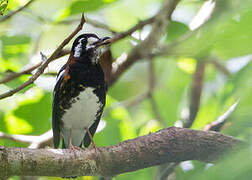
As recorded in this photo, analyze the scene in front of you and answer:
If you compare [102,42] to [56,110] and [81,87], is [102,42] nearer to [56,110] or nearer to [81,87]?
[81,87]

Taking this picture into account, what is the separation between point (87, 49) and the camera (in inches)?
156

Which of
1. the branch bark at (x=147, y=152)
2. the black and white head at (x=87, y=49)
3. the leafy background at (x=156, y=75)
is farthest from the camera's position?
the black and white head at (x=87, y=49)

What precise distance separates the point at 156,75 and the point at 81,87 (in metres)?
3.08

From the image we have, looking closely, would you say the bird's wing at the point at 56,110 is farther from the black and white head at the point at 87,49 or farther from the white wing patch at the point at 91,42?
the white wing patch at the point at 91,42

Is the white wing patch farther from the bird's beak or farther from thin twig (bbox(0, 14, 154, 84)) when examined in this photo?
thin twig (bbox(0, 14, 154, 84))

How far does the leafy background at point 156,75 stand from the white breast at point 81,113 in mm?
207

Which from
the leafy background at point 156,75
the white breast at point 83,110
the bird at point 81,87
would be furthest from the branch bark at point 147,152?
the white breast at point 83,110

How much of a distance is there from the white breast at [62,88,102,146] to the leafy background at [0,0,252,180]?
0.21 metres

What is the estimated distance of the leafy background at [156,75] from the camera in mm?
991

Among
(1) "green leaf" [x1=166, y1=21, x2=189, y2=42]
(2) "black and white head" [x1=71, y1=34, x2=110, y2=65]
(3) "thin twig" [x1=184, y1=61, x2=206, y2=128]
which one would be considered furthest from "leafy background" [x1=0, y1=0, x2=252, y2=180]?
(2) "black and white head" [x1=71, y1=34, x2=110, y2=65]

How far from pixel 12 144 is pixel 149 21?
2.16 m

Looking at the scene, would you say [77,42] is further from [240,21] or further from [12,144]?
[240,21]

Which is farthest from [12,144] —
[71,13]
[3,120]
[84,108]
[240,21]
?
[240,21]

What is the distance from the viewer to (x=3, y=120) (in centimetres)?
360
